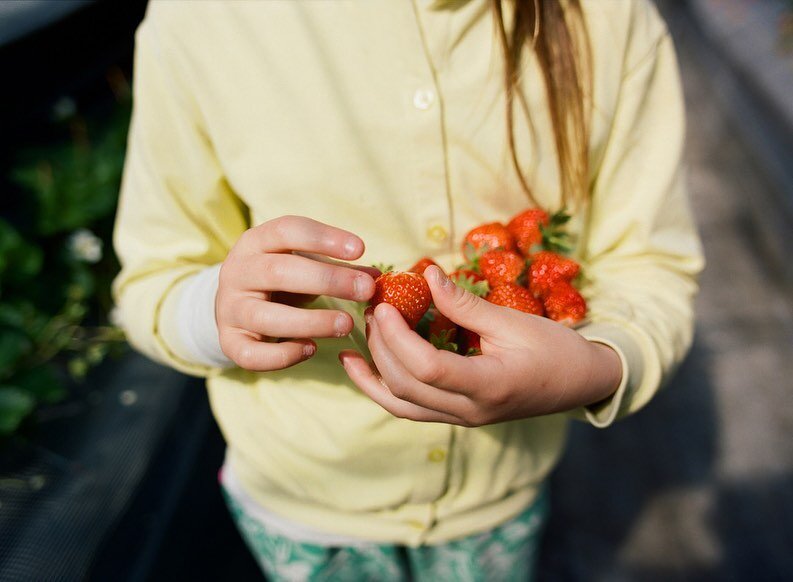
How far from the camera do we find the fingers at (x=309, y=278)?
1.84 ft

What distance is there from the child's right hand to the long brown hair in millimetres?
299

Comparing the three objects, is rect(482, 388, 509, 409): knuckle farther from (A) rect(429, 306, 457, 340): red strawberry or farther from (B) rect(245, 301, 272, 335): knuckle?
(B) rect(245, 301, 272, 335): knuckle

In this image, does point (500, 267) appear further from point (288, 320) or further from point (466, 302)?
point (288, 320)

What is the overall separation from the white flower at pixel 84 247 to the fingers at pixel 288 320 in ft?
4.49

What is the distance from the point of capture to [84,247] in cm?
181

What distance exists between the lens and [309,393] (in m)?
0.83

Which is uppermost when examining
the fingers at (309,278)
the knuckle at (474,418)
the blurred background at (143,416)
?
the fingers at (309,278)

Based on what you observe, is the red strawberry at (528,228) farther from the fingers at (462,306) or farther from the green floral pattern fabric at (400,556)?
the green floral pattern fabric at (400,556)

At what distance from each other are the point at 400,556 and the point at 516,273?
546 mm

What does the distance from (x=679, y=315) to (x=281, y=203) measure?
0.50 meters

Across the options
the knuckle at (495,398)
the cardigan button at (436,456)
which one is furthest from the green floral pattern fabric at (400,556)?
the knuckle at (495,398)

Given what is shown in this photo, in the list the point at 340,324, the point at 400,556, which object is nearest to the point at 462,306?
the point at 340,324

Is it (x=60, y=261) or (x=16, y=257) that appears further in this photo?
(x=60, y=261)

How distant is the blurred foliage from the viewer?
5.01 ft
